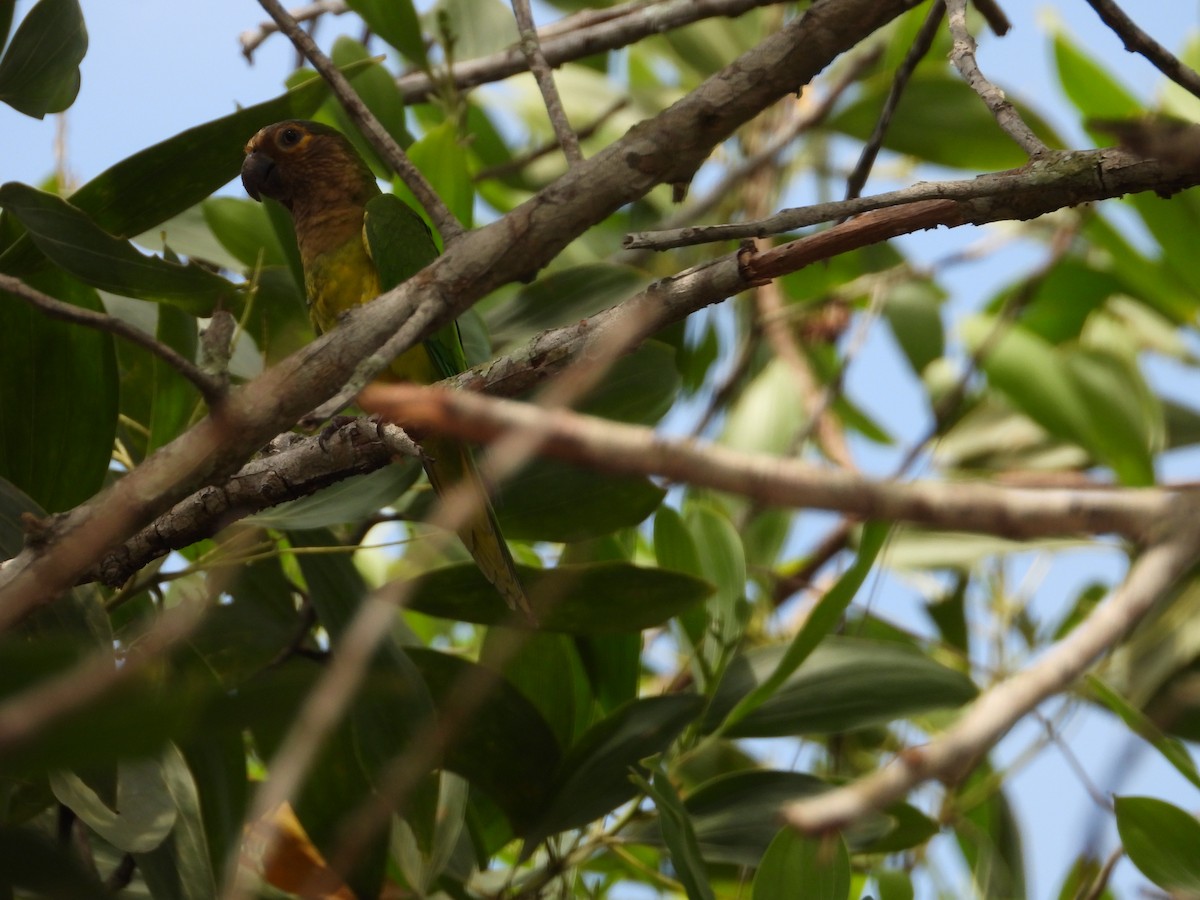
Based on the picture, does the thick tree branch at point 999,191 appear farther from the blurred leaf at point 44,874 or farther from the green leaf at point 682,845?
the blurred leaf at point 44,874

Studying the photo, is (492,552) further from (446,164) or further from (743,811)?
(446,164)

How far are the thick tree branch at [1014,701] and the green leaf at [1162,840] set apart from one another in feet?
4.28

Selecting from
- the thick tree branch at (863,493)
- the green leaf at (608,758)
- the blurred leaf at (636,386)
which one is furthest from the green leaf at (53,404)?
the thick tree branch at (863,493)

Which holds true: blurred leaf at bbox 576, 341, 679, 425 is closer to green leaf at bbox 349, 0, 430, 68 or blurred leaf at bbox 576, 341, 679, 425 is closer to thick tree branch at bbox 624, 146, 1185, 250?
thick tree branch at bbox 624, 146, 1185, 250

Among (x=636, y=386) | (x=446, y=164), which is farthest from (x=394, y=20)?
(x=636, y=386)

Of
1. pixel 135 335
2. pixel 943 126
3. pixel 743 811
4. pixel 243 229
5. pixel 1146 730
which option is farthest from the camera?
pixel 943 126

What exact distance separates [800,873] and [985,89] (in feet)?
3.54

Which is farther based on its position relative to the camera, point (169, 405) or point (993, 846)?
point (993, 846)

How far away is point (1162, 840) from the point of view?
5.49 ft

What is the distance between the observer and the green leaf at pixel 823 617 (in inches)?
61.4

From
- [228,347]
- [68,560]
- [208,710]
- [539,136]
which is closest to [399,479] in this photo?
[228,347]

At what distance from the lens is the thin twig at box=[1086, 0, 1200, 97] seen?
4.98 ft

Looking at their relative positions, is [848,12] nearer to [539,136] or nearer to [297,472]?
[297,472]

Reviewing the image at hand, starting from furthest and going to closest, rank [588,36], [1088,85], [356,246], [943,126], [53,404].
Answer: [1088,85]
[943,126]
[356,246]
[588,36]
[53,404]
